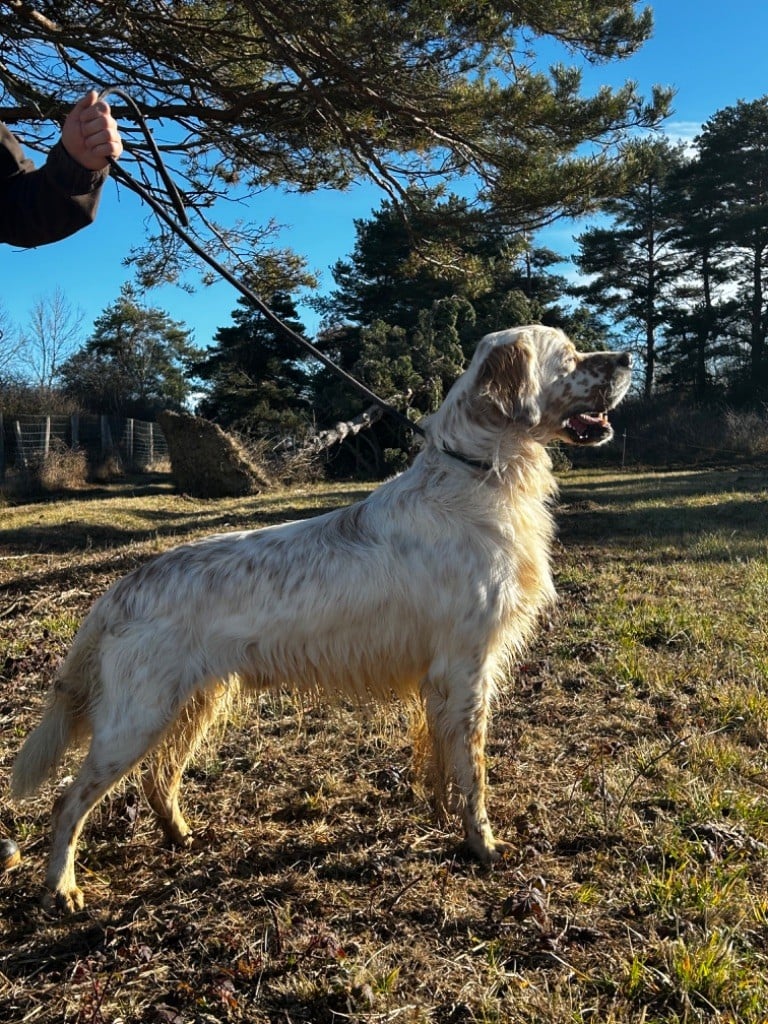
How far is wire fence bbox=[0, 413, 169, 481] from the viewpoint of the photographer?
17.8m

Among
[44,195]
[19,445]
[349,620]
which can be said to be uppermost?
[44,195]

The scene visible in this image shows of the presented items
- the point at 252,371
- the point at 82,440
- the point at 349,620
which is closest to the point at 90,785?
the point at 349,620

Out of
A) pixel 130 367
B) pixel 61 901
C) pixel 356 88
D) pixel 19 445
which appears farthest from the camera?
pixel 130 367

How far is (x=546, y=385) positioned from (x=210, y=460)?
1159cm

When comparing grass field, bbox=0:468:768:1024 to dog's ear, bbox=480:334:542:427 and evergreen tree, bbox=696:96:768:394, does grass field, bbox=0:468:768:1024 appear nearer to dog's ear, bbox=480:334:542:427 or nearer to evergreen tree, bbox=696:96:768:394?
dog's ear, bbox=480:334:542:427

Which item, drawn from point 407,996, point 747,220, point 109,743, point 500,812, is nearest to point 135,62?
point 109,743

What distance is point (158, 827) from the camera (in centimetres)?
300

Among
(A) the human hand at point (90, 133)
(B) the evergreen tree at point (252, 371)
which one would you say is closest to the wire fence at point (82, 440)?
(B) the evergreen tree at point (252, 371)

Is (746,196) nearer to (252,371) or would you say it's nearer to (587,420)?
(252,371)

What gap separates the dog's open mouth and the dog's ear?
27cm

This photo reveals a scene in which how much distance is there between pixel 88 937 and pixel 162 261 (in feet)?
25.7

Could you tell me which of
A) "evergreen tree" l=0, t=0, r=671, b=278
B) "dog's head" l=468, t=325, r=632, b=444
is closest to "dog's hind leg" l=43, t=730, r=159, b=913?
"dog's head" l=468, t=325, r=632, b=444

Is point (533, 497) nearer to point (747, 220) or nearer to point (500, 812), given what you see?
point (500, 812)

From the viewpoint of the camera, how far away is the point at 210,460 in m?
14.2
